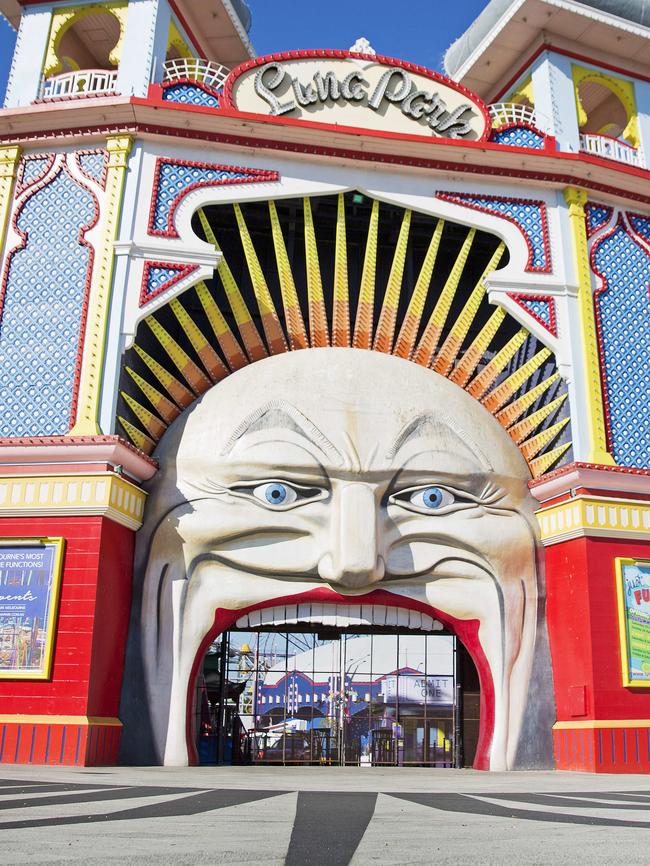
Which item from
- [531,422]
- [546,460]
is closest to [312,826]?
[546,460]

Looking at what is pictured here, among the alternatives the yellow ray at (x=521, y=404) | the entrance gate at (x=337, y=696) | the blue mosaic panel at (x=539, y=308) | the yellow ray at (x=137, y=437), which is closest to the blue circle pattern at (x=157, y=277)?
the yellow ray at (x=137, y=437)

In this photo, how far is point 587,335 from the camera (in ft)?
47.9

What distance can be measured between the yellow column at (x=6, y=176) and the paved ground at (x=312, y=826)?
9883mm

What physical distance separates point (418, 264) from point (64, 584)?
9246mm

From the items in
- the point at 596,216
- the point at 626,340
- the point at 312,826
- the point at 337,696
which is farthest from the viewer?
the point at 337,696

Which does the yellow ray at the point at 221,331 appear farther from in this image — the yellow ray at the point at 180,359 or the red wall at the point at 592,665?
the red wall at the point at 592,665

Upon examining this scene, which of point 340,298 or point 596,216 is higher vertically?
point 596,216

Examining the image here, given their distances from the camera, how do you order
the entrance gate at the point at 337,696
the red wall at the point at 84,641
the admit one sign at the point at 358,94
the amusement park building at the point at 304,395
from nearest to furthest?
the red wall at the point at 84,641
the amusement park building at the point at 304,395
the admit one sign at the point at 358,94
the entrance gate at the point at 337,696

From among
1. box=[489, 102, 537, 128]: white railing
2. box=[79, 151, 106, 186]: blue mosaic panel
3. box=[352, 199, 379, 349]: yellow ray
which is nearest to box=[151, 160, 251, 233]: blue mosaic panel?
box=[79, 151, 106, 186]: blue mosaic panel

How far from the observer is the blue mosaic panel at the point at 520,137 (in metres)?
15.6

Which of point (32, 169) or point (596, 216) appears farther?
point (596, 216)

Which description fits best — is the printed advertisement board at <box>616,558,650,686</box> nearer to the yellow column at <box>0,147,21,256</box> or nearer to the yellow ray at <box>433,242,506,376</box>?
the yellow ray at <box>433,242,506,376</box>

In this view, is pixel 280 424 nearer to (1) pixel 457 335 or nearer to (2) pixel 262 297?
(2) pixel 262 297

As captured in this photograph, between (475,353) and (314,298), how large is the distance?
2.92 meters
